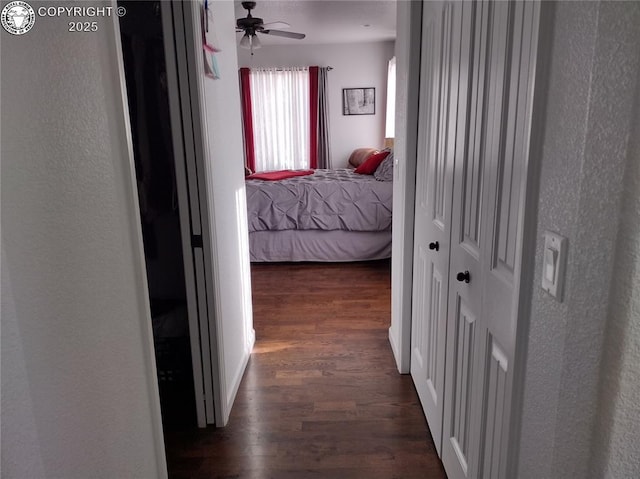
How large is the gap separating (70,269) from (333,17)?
518 centimetres

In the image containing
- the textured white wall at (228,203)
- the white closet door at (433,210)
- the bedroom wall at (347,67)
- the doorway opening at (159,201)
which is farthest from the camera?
the bedroom wall at (347,67)

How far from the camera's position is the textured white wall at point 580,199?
0.61 m

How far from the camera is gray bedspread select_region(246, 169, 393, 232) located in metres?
4.29

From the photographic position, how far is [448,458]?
165 centimetres

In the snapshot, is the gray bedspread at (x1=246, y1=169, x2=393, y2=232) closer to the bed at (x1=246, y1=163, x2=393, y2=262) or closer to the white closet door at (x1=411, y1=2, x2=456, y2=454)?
the bed at (x1=246, y1=163, x2=393, y2=262)

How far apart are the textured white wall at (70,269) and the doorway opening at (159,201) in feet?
3.38

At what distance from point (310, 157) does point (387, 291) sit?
159 inches

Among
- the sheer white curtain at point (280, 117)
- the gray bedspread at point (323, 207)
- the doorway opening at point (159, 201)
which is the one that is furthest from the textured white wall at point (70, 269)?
the sheer white curtain at point (280, 117)

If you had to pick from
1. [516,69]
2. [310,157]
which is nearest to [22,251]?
[516,69]

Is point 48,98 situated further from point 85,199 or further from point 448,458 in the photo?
point 448,458

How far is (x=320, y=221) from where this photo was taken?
4.33 meters

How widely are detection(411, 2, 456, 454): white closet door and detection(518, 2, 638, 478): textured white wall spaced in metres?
0.76

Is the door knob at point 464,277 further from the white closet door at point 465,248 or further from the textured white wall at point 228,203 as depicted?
the textured white wall at point 228,203

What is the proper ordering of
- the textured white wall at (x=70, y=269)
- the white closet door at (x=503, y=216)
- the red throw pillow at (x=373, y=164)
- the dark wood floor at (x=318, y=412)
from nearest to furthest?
the textured white wall at (x=70, y=269)
the white closet door at (x=503, y=216)
the dark wood floor at (x=318, y=412)
the red throw pillow at (x=373, y=164)
